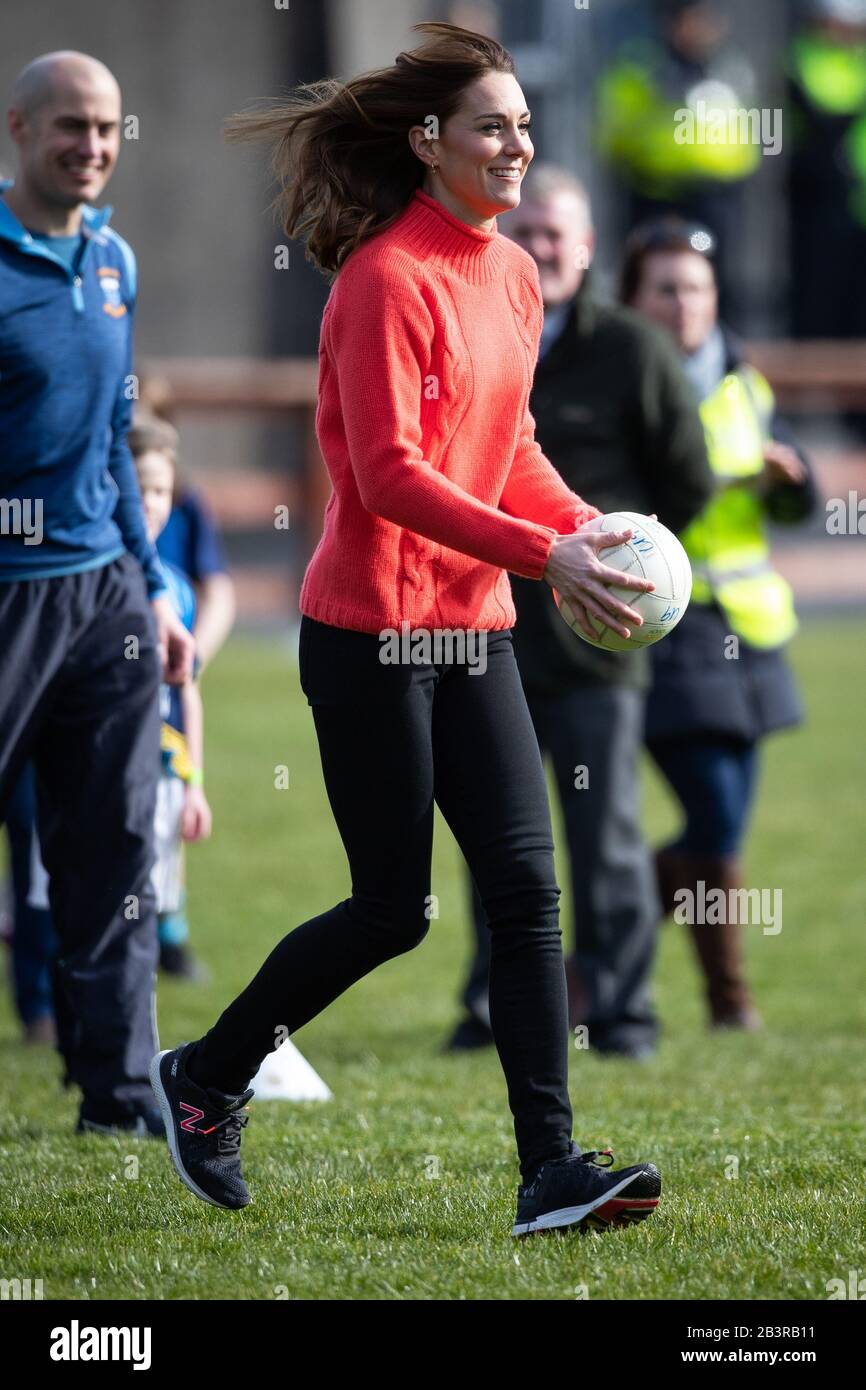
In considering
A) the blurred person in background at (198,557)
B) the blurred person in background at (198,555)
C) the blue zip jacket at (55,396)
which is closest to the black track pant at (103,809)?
the blue zip jacket at (55,396)

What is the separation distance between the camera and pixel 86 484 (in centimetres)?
497

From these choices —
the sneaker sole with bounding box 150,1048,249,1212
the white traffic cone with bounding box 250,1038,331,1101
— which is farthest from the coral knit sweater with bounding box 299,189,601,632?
the white traffic cone with bounding box 250,1038,331,1101

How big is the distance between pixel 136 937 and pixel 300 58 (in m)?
15.4

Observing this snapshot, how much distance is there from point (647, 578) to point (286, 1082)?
2.41m

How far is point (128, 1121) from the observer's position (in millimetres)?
5156

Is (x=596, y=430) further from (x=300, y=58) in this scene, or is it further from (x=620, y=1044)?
(x=300, y=58)

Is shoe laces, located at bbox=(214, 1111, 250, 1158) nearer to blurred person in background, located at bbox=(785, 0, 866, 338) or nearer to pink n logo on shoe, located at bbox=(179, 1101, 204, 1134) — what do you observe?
pink n logo on shoe, located at bbox=(179, 1101, 204, 1134)

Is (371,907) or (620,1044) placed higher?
(371,907)

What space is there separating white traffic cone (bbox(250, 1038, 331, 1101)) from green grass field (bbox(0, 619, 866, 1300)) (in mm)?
105

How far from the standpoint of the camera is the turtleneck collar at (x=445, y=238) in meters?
4.03

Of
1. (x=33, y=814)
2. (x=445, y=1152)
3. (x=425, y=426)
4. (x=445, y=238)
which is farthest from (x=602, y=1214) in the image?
(x=33, y=814)

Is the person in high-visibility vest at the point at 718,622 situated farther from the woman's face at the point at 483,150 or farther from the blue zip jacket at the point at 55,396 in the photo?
Result: the woman's face at the point at 483,150

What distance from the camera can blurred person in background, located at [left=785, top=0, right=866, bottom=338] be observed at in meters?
18.9
